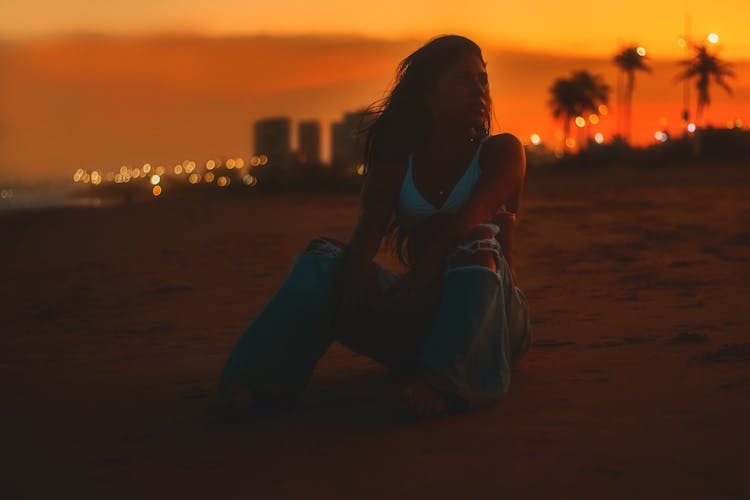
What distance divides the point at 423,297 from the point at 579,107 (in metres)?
88.4

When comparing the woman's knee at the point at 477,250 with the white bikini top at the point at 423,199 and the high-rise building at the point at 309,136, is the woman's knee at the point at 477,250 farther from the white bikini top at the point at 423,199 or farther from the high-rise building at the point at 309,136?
the high-rise building at the point at 309,136

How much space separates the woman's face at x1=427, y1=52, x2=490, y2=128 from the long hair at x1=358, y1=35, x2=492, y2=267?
0.03 meters

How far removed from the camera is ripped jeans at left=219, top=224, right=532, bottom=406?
4652 millimetres

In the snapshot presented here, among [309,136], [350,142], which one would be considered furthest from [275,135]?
[350,142]

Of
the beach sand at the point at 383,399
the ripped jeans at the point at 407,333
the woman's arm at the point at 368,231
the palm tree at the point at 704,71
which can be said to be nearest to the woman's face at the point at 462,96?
the woman's arm at the point at 368,231

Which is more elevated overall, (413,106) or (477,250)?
(413,106)

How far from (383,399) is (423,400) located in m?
0.70

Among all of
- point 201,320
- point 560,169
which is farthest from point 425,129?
point 560,169

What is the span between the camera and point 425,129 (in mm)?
5340

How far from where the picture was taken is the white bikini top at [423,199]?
5.12 meters

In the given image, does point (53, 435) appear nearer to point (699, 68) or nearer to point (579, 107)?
point (699, 68)

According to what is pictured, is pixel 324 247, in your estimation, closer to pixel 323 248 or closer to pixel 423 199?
pixel 323 248

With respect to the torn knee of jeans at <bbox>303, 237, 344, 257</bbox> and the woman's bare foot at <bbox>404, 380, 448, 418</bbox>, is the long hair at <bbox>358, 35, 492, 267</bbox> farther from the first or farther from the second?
the woman's bare foot at <bbox>404, 380, 448, 418</bbox>

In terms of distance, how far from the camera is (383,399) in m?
5.24
